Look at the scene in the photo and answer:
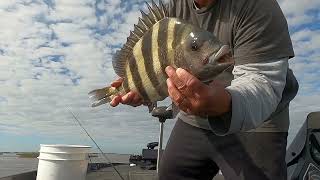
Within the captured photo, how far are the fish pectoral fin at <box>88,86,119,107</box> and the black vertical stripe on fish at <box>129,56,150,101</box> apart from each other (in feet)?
1.36

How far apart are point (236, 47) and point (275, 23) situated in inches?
12.6

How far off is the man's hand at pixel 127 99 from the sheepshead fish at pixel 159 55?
0.11ft

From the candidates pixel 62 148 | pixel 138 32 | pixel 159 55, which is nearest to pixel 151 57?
pixel 159 55

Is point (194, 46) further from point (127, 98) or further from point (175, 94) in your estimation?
point (127, 98)

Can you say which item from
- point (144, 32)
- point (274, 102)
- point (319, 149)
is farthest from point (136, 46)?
point (319, 149)

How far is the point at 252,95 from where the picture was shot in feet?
8.16

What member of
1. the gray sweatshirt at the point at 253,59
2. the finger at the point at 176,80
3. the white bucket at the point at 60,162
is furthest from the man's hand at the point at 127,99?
the white bucket at the point at 60,162

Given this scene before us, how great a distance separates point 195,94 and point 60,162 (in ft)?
10.2

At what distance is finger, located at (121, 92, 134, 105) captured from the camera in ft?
10.1

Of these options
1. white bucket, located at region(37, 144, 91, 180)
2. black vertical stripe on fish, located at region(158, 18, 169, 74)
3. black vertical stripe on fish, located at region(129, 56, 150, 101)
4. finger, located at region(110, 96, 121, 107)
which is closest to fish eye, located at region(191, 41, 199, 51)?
black vertical stripe on fish, located at region(158, 18, 169, 74)

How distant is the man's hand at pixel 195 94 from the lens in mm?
2049

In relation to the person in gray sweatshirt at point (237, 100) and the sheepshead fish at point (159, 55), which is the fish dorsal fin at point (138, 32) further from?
the person in gray sweatshirt at point (237, 100)

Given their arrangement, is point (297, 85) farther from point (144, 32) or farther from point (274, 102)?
point (144, 32)

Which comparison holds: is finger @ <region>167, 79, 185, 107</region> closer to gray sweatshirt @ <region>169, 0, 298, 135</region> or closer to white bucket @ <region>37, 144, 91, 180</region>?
gray sweatshirt @ <region>169, 0, 298, 135</region>
